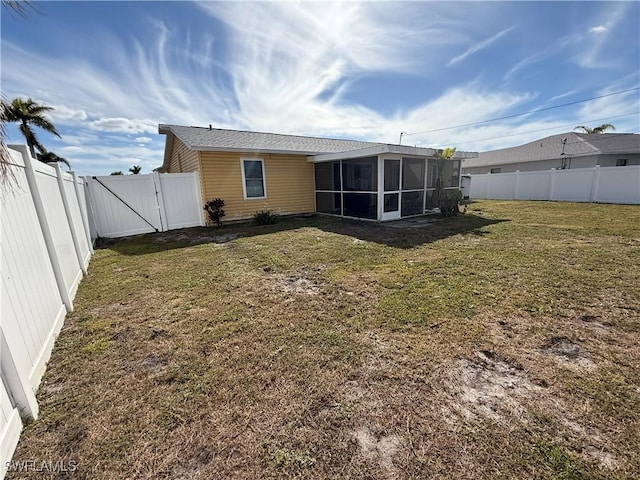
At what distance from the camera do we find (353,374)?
2211 millimetres

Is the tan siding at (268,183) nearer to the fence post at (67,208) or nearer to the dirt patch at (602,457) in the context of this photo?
the fence post at (67,208)

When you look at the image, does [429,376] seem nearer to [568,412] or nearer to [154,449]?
[568,412]

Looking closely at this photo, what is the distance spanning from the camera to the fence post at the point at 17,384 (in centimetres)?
167

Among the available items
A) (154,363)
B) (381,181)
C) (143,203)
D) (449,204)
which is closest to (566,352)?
(154,363)

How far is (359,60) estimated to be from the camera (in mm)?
9492

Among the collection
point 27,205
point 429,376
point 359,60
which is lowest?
point 429,376

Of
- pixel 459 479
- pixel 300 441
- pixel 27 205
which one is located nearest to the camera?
pixel 459 479

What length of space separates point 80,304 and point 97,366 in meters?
1.88

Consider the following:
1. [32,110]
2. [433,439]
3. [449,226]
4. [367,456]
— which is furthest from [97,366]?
[32,110]

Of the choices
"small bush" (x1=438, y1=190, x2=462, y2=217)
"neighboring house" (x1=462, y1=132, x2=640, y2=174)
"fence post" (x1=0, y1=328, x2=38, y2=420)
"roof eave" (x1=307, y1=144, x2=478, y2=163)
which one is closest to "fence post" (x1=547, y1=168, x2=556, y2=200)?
"neighboring house" (x1=462, y1=132, x2=640, y2=174)

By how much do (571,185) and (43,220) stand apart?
19.7m

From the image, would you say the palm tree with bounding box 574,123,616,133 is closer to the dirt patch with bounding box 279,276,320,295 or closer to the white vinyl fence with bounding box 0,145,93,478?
the dirt patch with bounding box 279,276,320,295

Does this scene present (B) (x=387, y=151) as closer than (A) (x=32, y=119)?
Yes

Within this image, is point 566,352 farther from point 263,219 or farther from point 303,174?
point 303,174
